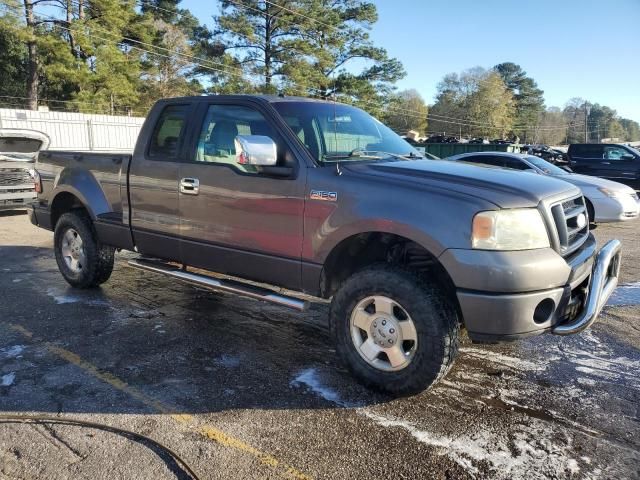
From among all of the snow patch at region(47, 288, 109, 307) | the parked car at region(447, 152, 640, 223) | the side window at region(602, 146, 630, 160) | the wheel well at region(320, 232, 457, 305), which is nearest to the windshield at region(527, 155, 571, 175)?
the parked car at region(447, 152, 640, 223)

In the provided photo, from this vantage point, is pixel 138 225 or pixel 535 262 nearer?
pixel 535 262

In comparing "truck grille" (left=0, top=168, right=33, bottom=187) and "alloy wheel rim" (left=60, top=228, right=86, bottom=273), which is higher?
"truck grille" (left=0, top=168, right=33, bottom=187)

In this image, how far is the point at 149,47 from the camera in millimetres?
38406

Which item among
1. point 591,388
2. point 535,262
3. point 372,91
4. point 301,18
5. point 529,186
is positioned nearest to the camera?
point 535,262

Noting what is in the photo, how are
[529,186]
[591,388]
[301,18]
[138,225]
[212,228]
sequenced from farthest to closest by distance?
1. [301,18]
2. [138,225]
3. [212,228]
4. [591,388]
5. [529,186]

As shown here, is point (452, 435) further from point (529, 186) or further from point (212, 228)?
point (212, 228)

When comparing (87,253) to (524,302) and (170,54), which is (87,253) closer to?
(524,302)

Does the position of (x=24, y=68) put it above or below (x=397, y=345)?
above

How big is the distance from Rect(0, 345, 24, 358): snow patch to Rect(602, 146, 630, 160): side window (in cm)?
1742

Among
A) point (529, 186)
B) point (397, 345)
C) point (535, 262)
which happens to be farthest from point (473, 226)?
point (397, 345)

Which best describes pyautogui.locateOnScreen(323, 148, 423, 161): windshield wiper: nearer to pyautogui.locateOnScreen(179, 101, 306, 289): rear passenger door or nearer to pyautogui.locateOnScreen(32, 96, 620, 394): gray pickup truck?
pyautogui.locateOnScreen(32, 96, 620, 394): gray pickup truck

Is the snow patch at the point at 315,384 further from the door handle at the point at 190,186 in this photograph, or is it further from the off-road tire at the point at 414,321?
the door handle at the point at 190,186

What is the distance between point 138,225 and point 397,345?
2.78m

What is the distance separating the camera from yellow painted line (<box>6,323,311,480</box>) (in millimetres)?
2785
